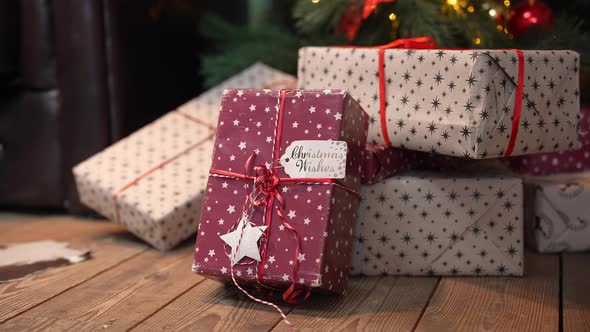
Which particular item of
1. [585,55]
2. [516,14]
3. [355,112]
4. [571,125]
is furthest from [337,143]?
[516,14]

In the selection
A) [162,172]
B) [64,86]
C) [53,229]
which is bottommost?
[53,229]

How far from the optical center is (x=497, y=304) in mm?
1071

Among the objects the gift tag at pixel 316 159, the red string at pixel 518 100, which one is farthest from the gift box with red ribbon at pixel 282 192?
the red string at pixel 518 100

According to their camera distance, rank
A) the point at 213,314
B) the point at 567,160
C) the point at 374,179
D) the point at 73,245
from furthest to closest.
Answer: the point at 567,160
the point at 73,245
the point at 374,179
the point at 213,314

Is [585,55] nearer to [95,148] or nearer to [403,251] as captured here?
[403,251]

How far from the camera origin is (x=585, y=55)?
1.37 meters

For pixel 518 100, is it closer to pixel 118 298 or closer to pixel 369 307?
pixel 369 307

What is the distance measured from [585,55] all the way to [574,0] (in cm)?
39

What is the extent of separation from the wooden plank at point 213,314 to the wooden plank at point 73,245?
0.70 ft

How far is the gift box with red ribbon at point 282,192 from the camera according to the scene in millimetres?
1035

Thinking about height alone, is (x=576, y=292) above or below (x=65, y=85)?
below

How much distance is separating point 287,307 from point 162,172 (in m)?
0.53

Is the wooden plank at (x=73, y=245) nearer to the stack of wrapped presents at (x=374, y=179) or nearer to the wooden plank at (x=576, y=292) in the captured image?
the stack of wrapped presents at (x=374, y=179)

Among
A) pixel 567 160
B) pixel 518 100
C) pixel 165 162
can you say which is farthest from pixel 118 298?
pixel 567 160
